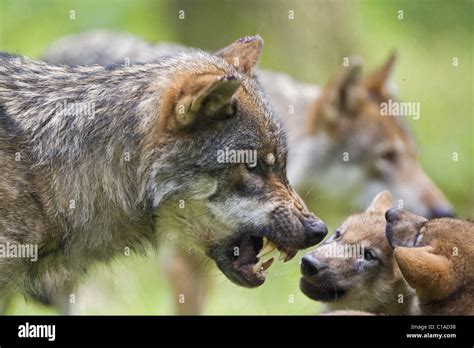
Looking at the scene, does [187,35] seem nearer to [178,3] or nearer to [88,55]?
[178,3]

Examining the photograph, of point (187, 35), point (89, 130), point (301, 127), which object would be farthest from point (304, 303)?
point (187, 35)

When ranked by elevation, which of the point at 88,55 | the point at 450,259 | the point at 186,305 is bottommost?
the point at 186,305

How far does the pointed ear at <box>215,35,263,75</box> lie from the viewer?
6.52 metres

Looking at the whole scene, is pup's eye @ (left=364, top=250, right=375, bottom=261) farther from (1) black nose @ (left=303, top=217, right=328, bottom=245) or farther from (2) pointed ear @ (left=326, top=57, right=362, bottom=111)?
(2) pointed ear @ (left=326, top=57, right=362, bottom=111)

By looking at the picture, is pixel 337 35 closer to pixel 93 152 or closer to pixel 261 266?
pixel 261 266

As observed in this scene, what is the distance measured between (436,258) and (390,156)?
480 centimetres

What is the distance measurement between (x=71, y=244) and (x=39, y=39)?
32.4ft

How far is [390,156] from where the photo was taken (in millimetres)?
10336

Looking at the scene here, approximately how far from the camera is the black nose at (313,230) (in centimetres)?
591

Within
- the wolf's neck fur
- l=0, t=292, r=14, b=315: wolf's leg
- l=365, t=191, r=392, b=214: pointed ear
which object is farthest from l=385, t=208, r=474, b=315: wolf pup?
l=0, t=292, r=14, b=315: wolf's leg

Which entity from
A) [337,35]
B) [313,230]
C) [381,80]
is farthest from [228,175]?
[337,35]

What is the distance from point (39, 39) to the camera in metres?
15.2

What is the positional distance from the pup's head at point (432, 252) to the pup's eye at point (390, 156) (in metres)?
4.06

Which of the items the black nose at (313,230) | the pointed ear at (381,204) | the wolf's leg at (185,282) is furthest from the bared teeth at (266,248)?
the wolf's leg at (185,282)
